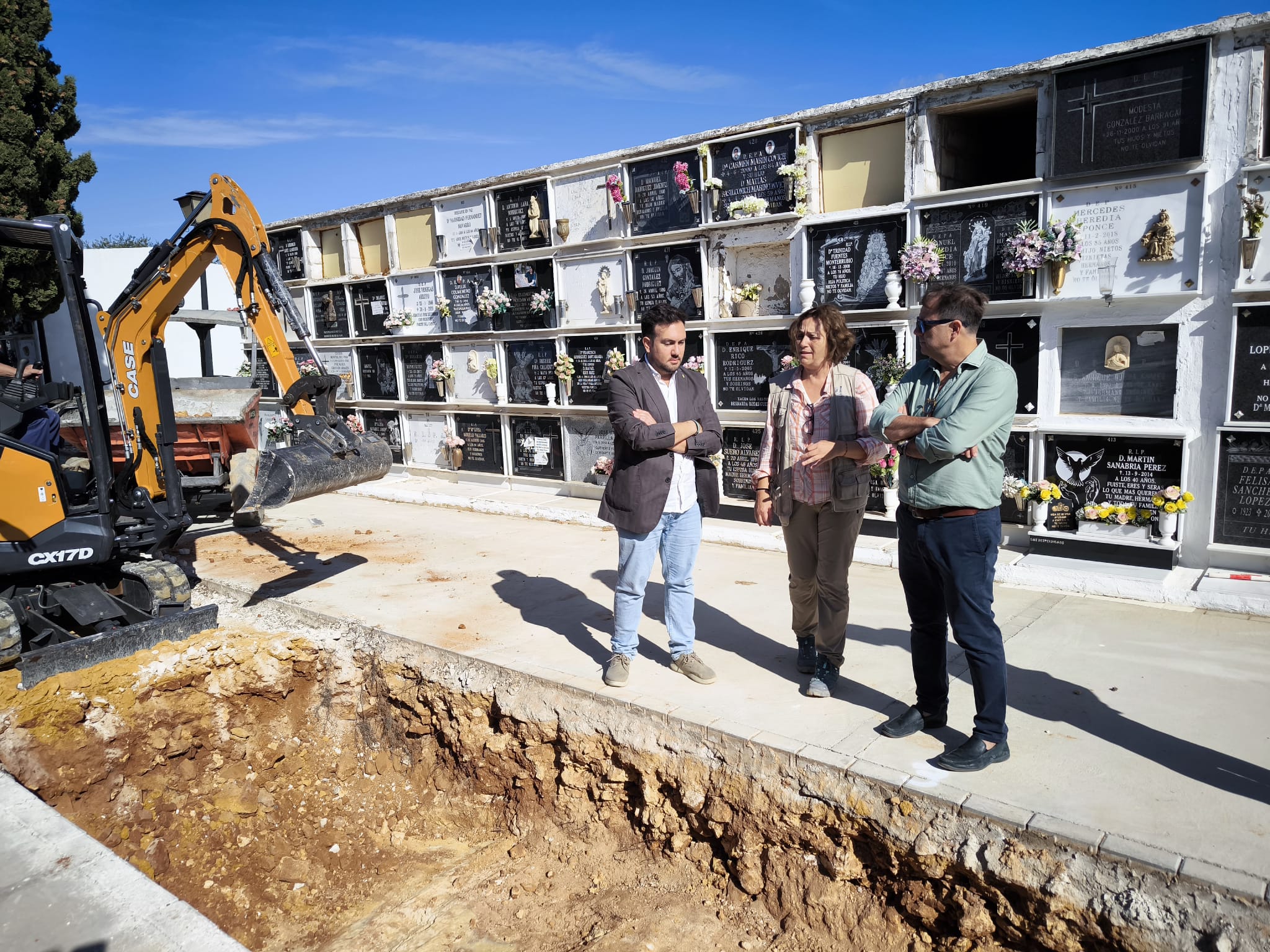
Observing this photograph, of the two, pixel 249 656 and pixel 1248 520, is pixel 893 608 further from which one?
pixel 249 656

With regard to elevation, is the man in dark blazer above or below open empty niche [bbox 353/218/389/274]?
below

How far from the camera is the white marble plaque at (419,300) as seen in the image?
398 inches

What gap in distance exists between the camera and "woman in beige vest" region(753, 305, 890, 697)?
3.45 m

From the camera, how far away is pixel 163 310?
221 inches

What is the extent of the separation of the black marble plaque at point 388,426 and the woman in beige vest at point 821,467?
793 cm

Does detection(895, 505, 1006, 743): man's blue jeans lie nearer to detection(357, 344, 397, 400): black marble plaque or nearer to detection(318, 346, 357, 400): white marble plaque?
detection(357, 344, 397, 400): black marble plaque

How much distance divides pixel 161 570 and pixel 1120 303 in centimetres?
631

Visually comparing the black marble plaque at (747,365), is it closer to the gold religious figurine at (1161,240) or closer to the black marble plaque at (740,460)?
the black marble plaque at (740,460)

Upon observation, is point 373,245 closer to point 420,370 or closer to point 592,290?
point 420,370

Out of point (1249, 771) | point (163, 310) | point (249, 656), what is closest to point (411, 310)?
point (163, 310)

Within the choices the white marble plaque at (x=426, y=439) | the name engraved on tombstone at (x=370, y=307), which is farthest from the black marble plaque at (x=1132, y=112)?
the name engraved on tombstone at (x=370, y=307)

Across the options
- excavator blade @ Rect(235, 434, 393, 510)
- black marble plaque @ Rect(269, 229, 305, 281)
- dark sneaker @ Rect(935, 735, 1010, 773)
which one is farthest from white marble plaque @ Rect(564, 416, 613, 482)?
dark sneaker @ Rect(935, 735, 1010, 773)

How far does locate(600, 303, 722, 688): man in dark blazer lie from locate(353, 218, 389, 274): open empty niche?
26.0 feet

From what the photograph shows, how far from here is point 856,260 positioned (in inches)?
260
